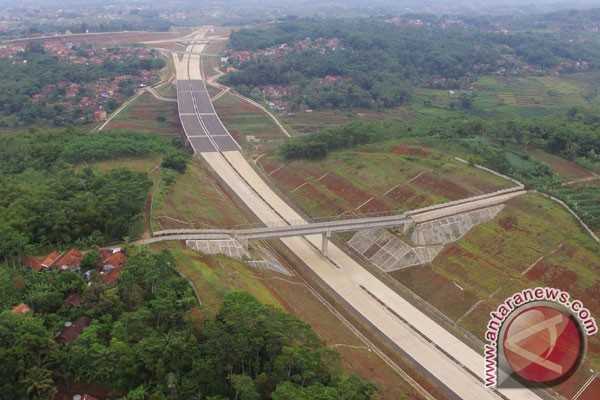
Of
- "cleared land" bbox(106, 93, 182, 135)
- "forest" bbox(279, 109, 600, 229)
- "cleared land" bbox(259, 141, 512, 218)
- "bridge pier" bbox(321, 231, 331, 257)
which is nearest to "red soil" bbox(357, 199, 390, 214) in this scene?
"cleared land" bbox(259, 141, 512, 218)

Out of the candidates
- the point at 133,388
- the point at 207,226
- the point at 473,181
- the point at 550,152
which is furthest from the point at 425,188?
the point at 133,388

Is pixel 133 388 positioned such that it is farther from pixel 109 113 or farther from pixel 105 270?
pixel 109 113

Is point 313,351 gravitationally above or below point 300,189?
above

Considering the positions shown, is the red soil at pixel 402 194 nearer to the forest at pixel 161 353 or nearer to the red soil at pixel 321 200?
the red soil at pixel 321 200

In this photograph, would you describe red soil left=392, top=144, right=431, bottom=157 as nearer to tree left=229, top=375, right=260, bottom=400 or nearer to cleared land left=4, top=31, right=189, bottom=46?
tree left=229, top=375, right=260, bottom=400

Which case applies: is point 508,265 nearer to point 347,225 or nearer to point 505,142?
point 347,225

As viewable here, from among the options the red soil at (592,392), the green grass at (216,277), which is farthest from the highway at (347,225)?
the red soil at (592,392)

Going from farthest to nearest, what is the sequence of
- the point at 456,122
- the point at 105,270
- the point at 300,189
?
the point at 456,122, the point at 300,189, the point at 105,270
